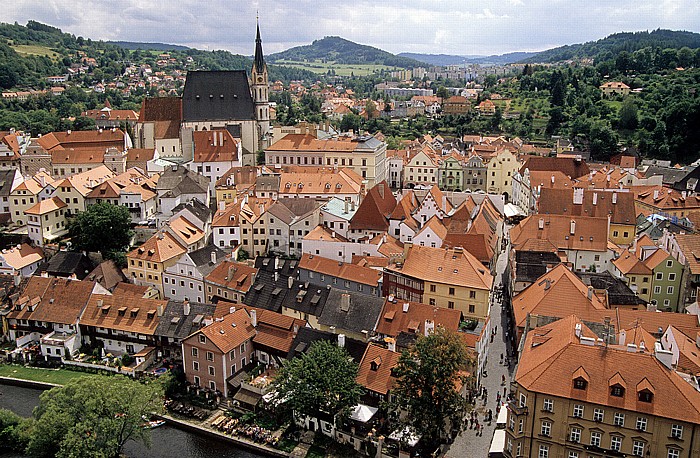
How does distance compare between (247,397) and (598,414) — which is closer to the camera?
(598,414)

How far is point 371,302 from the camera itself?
41719mm

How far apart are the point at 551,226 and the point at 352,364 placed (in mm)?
26877

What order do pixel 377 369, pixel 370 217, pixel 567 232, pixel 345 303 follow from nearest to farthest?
1. pixel 377 369
2. pixel 345 303
3. pixel 567 232
4. pixel 370 217

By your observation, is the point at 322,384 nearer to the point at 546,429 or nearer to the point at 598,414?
the point at 546,429

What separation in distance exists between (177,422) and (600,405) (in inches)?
1008

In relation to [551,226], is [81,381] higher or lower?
lower

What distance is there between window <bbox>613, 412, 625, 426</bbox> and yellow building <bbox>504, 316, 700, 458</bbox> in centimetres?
1

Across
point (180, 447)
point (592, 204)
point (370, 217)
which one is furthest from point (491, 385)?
point (592, 204)

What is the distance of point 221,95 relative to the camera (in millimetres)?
85875

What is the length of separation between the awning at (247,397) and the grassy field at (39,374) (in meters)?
13.0

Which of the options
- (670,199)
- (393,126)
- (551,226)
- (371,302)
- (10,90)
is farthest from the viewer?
(10,90)

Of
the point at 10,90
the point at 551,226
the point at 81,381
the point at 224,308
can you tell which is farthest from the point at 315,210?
the point at 10,90

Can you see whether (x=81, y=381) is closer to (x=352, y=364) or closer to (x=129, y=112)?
(x=352, y=364)

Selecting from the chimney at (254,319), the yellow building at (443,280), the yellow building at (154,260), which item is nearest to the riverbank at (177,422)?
the chimney at (254,319)
